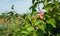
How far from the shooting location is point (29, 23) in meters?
1.90

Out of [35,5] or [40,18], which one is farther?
[35,5]

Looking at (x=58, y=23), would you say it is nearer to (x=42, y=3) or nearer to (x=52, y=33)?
(x=52, y=33)

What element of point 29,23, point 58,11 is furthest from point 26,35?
point 58,11

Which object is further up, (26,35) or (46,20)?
(46,20)

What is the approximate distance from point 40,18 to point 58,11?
0.52 ft

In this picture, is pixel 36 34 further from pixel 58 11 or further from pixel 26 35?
pixel 58 11

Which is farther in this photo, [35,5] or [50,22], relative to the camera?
[35,5]

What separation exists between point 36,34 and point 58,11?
257 mm

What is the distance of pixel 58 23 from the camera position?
183 centimetres

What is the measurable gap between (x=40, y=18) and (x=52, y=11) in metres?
0.11

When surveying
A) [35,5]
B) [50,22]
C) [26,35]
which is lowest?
[26,35]

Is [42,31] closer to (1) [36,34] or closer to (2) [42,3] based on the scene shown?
(1) [36,34]

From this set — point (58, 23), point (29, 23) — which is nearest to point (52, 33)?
point (58, 23)

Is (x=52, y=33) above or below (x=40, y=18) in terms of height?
below
